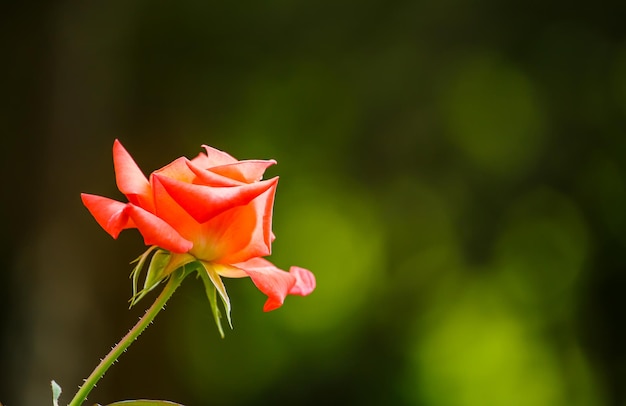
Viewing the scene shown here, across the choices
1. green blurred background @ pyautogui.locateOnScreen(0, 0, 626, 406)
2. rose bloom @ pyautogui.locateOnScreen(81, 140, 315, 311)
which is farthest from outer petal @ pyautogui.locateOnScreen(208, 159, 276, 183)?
green blurred background @ pyautogui.locateOnScreen(0, 0, 626, 406)

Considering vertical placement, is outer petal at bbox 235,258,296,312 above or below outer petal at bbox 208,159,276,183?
below

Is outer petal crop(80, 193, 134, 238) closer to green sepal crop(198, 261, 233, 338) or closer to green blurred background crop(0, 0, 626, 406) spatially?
green sepal crop(198, 261, 233, 338)

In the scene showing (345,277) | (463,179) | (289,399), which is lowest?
(289,399)

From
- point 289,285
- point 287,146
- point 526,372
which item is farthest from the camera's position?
point 287,146

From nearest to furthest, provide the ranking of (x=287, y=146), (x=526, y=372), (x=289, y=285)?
(x=289, y=285), (x=526, y=372), (x=287, y=146)

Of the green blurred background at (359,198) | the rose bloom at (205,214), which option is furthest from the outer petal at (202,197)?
the green blurred background at (359,198)

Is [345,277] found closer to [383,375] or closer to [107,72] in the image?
[383,375]

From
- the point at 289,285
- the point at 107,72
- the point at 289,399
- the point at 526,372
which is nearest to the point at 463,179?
the point at 526,372

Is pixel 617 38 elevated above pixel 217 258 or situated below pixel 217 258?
above

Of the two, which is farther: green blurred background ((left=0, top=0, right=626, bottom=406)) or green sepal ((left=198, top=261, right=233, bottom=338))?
green blurred background ((left=0, top=0, right=626, bottom=406))

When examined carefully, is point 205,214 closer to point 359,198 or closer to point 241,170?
point 241,170
